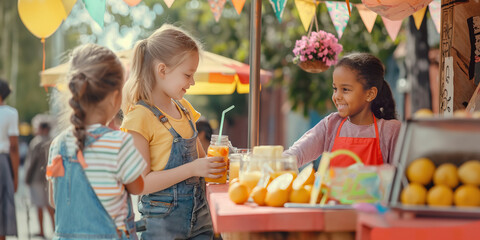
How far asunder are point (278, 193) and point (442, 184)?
572 mm

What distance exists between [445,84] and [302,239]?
2.24 metres

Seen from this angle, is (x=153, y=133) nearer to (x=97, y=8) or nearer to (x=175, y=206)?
(x=175, y=206)

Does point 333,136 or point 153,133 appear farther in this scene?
point 333,136

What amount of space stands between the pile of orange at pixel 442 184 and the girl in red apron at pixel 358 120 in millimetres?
1144

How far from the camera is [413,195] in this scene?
5.81 ft

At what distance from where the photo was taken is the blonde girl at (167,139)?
2.72 meters

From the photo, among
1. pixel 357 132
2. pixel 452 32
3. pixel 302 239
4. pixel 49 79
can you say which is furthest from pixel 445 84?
pixel 49 79

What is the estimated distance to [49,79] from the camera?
257 inches

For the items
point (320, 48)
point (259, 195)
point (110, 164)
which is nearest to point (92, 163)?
point (110, 164)

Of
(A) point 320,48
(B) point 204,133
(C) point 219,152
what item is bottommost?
(B) point 204,133

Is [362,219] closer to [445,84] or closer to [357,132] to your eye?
[357,132]

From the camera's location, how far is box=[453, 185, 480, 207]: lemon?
1.76 metres

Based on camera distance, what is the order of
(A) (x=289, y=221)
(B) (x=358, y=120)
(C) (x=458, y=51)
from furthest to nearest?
(C) (x=458, y=51)
(B) (x=358, y=120)
(A) (x=289, y=221)

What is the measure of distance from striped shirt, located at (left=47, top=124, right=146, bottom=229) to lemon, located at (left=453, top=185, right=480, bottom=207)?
3.90ft
